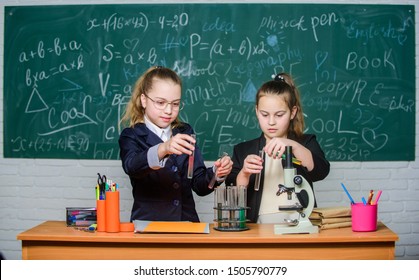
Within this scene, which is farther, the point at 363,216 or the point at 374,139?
the point at 374,139

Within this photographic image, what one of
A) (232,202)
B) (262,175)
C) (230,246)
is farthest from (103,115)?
(230,246)

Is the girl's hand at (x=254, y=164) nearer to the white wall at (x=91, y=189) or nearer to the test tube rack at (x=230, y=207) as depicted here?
the test tube rack at (x=230, y=207)

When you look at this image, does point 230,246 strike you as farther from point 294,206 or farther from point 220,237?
point 294,206

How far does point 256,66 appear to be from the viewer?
166 inches

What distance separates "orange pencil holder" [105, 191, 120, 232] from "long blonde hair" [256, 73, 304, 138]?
803 mm

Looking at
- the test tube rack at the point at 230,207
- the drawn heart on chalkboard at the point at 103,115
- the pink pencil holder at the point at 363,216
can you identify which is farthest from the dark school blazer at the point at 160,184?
the drawn heart on chalkboard at the point at 103,115

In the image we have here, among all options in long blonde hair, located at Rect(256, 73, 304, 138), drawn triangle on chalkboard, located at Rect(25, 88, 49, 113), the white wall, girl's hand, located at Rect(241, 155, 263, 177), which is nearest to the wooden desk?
girl's hand, located at Rect(241, 155, 263, 177)

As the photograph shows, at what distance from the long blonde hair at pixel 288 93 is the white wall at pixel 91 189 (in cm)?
143

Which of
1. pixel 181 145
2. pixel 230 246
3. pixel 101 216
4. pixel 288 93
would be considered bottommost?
pixel 230 246

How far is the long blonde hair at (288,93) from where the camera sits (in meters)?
2.76

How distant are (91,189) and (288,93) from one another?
1.98m

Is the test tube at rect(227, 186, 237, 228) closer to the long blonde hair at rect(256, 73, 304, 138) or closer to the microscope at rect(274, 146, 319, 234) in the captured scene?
the microscope at rect(274, 146, 319, 234)

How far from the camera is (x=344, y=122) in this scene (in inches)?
166

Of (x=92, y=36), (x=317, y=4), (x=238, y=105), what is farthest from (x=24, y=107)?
(x=317, y=4)
